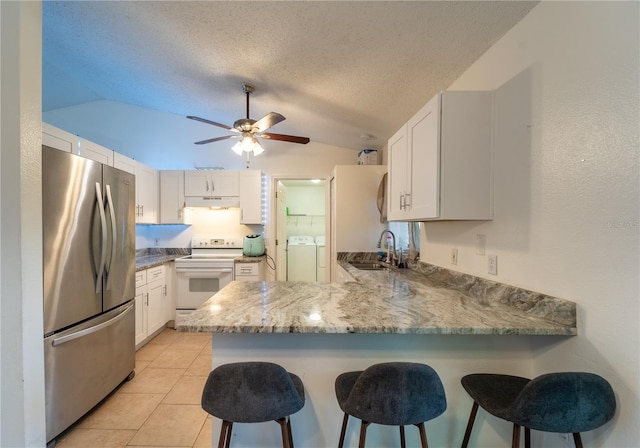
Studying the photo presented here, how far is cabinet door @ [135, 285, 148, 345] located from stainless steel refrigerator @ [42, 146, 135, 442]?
62 cm

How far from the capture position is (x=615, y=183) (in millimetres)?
920

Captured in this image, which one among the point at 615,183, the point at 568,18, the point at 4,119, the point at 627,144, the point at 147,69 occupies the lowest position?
the point at 615,183

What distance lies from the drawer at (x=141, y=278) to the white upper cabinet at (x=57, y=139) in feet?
4.16

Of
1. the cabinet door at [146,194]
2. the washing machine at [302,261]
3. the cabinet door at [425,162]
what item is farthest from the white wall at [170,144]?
the cabinet door at [425,162]

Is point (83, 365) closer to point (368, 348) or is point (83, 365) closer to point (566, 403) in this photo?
point (368, 348)

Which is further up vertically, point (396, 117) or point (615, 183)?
point (396, 117)

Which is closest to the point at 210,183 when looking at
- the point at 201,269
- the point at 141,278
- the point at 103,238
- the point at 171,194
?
the point at 171,194

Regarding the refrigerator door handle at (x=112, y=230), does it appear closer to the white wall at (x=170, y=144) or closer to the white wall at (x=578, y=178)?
the white wall at (x=170, y=144)

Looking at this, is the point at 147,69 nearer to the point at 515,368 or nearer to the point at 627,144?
the point at 627,144

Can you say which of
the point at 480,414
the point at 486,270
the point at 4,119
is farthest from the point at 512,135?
the point at 4,119

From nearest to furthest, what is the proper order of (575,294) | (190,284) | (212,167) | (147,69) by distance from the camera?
1. (575,294)
2. (147,69)
3. (190,284)
4. (212,167)

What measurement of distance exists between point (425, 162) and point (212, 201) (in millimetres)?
2966

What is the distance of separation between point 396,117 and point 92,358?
3084 millimetres

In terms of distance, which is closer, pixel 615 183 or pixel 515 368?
pixel 615 183
